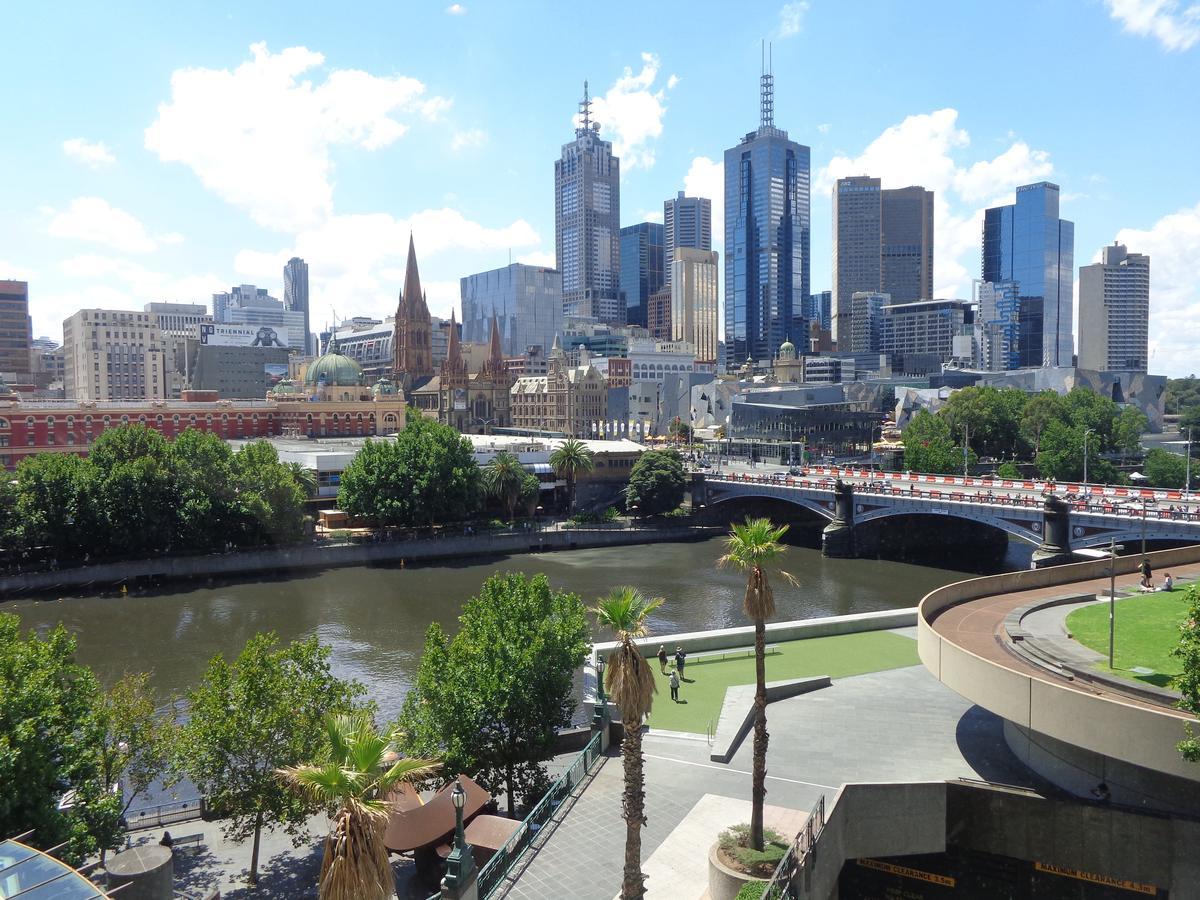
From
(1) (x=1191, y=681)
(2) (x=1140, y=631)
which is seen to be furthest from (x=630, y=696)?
(2) (x=1140, y=631)

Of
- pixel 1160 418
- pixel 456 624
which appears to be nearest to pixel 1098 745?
pixel 456 624

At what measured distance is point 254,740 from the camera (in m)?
24.6

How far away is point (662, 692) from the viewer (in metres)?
36.3

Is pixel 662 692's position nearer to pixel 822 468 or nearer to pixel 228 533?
pixel 228 533

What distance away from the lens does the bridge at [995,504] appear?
220 feet

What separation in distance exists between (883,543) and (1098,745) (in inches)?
2718

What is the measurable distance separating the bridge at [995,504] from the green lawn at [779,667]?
1967cm

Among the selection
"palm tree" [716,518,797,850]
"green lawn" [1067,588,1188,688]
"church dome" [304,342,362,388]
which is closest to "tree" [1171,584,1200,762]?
"green lawn" [1067,588,1188,688]

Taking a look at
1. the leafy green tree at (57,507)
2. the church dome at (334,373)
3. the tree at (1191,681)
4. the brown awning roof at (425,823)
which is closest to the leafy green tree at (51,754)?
the brown awning roof at (425,823)

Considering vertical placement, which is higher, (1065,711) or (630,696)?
(630,696)

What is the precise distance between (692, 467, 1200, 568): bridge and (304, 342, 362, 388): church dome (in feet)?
282

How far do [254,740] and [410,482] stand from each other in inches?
2528

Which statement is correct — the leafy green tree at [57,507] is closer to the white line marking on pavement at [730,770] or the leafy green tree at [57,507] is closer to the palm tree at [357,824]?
the white line marking on pavement at [730,770]

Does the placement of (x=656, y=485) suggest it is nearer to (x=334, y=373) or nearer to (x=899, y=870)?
(x=899, y=870)
